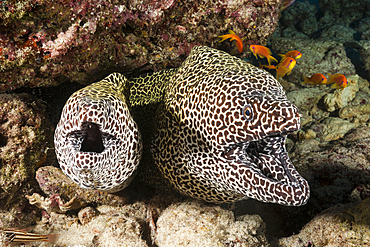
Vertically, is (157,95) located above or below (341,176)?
above

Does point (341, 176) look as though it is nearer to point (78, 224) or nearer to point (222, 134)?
point (222, 134)

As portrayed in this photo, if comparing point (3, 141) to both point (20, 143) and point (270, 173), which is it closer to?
point (20, 143)

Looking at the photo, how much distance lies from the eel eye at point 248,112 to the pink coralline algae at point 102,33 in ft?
5.03

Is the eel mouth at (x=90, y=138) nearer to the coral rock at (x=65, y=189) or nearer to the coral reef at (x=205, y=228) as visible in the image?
the coral rock at (x=65, y=189)

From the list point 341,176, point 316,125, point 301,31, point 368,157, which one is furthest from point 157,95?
point 301,31

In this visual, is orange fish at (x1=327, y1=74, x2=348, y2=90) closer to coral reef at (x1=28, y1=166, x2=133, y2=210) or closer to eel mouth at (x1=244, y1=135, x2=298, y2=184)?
eel mouth at (x1=244, y1=135, x2=298, y2=184)

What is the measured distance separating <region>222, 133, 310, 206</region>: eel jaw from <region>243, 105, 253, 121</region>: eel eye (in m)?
0.28

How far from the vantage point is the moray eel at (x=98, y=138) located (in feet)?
6.20

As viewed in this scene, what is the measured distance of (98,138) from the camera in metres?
2.40

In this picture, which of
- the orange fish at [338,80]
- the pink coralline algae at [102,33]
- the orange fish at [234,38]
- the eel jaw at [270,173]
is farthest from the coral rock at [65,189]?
the orange fish at [338,80]

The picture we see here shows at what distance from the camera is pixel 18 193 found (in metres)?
2.58

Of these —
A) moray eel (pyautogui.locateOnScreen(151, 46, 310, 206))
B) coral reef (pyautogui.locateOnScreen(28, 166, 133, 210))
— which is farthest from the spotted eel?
coral reef (pyautogui.locateOnScreen(28, 166, 133, 210))

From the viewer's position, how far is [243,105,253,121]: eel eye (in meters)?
1.79

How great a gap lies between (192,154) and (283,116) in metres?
0.92
